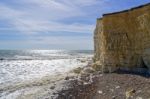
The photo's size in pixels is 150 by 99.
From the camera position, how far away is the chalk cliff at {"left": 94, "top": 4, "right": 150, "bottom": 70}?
669 inches

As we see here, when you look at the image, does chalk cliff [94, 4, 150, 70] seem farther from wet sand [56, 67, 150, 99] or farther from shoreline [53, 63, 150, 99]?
wet sand [56, 67, 150, 99]

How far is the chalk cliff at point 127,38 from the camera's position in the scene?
1698cm

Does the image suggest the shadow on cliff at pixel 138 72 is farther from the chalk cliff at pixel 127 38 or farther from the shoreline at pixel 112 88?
the chalk cliff at pixel 127 38

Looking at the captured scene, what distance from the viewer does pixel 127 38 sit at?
18984mm

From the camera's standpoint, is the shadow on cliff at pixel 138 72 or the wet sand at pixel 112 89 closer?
the wet sand at pixel 112 89

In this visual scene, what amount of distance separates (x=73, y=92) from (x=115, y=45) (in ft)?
19.3

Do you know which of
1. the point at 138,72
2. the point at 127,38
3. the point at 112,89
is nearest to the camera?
the point at 112,89

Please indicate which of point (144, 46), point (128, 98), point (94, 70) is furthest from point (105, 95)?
point (94, 70)

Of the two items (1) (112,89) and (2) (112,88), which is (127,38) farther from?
(1) (112,89)

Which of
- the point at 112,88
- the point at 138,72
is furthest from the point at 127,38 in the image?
the point at 112,88

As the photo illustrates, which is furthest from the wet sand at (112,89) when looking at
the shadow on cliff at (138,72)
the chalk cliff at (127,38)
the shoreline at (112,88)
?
the chalk cliff at (127,38)

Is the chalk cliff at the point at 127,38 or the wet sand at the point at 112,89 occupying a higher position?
the chalk cliff at the point at 127,38

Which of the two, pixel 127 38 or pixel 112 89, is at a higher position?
pixel 127 38

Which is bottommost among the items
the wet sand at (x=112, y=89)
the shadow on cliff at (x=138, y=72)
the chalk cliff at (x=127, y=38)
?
the wet sand at (x=112, y=89)
